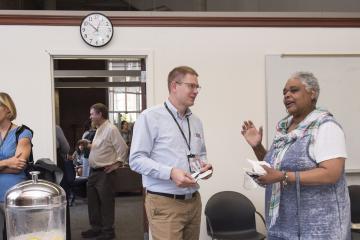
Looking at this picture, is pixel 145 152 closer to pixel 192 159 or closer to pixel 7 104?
pixel 192 159

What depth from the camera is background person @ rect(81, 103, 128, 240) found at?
4.66 meters

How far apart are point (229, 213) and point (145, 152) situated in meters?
1.65

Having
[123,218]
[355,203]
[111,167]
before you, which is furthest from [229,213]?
[123,218]

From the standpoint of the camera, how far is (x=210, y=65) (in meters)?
4.11

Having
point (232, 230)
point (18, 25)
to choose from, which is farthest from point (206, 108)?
point (18, 25)

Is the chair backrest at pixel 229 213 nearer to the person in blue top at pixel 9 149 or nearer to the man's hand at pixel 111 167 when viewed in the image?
the man's hand at pixel 111 167

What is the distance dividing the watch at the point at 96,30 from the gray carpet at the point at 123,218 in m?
2.23

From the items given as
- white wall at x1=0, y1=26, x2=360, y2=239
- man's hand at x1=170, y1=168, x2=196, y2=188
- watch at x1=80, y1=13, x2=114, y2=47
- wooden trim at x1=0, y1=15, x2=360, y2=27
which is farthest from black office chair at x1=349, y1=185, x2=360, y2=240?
watch at x1=80, y1=13, x2=114, y2=47

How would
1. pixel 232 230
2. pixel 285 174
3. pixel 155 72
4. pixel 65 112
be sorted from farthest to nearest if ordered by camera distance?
1. pixel 65 112
2. pixel 155 72
3. pixel 232 230
4. pixel 285 174

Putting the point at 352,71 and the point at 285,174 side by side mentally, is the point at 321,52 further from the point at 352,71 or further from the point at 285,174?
the point at 285,174

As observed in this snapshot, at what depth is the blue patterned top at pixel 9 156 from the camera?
9.14 ft

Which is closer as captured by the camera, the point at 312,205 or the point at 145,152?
the point at 312,205

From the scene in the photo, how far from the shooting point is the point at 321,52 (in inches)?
166

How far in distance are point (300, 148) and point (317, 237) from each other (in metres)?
0.43
